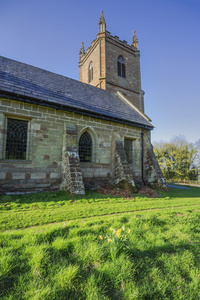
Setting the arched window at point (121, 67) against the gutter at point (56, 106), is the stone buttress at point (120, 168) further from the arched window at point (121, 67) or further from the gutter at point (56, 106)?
the arched window at point (121, 67)

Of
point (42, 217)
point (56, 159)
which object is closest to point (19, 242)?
point (42, 217)

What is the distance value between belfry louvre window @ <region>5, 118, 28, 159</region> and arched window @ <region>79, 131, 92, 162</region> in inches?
133

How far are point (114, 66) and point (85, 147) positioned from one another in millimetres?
15250

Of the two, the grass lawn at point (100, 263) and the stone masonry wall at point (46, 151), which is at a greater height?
the stone masonry wall at point (46, 151)

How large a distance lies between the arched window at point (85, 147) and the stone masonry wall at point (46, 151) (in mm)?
291

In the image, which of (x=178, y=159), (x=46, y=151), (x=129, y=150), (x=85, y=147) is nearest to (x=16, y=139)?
(x=46, y=151)

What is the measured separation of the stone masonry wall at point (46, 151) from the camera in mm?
7266

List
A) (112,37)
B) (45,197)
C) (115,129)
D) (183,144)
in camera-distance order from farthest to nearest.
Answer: (183,144) < (112,37) < (115,129) < (45,197)

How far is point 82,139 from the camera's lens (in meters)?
9.99

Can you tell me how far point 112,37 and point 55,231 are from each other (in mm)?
24736

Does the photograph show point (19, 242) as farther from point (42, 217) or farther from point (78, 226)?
point (42, 217)

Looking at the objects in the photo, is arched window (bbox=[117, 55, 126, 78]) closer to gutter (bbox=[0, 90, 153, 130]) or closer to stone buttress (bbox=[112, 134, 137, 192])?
gutter (bbox=[0, 90, 153, 130])

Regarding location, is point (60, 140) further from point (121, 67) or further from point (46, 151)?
point (121, 67)

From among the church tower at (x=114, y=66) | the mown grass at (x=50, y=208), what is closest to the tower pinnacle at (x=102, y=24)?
the church tower at (x=114, y=66)
